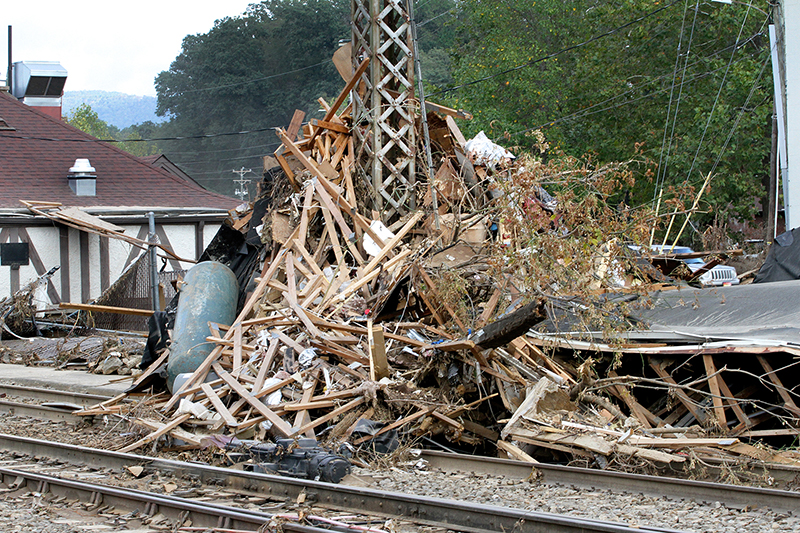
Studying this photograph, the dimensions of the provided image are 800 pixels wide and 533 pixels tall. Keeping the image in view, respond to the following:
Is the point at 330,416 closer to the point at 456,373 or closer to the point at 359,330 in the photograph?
the point at 359,330

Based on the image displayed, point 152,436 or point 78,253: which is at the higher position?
point 78,253

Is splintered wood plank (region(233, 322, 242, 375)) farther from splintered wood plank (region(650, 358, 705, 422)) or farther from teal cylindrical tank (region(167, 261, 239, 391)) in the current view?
splintered wood plank (region(650, 358, 705, 422))

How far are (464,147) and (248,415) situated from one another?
7.54 m

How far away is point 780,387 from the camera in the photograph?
27.8 ft

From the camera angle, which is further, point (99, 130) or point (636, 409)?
point (99, 130)

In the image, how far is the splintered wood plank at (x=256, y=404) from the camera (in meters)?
8.70

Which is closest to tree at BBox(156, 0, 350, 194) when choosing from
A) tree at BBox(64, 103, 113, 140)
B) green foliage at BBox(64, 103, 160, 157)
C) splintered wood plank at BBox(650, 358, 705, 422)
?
green foliage at BBox(64, 103, 160, 157)

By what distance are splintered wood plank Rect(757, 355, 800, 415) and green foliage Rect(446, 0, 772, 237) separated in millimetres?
13662

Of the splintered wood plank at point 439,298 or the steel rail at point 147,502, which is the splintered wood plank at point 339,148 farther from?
the steel rail at point 147,502

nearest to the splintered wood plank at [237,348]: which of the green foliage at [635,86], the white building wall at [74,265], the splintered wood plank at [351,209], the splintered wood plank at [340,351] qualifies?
the splintered wood plank at [340,351]

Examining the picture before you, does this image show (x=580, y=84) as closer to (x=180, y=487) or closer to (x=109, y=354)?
(x=109, y=354)

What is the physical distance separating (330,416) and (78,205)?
1770 centimetres

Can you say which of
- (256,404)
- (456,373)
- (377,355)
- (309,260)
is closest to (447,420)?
(456,373)

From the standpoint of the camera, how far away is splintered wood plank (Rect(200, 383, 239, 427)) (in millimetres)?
8989
